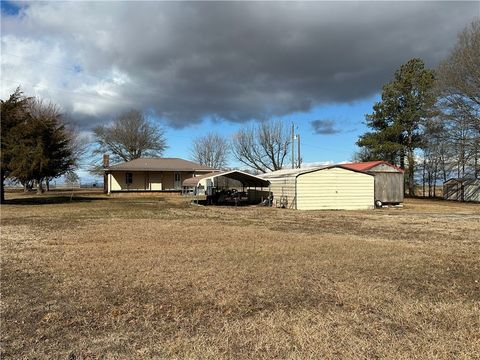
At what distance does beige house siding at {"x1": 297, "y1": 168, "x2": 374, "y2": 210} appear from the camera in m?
24.7

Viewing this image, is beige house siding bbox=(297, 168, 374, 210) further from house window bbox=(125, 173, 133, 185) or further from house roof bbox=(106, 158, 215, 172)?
→ house window bbox=(125, 173, 133, 185)

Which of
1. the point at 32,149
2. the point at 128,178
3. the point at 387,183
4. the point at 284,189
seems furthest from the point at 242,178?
the point at 128,178

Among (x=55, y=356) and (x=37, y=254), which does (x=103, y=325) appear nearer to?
(x=55, y=356)

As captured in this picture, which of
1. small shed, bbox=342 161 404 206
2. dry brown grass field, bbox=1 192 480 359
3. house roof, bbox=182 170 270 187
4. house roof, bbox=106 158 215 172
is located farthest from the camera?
house roof, bbox=106 158 215 172

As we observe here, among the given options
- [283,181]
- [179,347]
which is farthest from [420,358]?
[283,181]

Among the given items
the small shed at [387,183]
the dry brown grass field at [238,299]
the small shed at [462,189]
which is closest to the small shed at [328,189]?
the small shed at [387,183]

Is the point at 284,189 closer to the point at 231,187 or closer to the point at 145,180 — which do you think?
the point at 231,187

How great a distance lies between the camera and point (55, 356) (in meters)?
3.72

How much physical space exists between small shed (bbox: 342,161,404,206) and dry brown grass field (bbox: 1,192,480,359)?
18.8 m

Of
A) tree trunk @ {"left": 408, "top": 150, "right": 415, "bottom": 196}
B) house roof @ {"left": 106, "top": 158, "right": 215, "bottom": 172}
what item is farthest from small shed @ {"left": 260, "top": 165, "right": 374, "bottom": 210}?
house roof @ {"left": 106, "top": 158, "right": 215, "bottom": 172}

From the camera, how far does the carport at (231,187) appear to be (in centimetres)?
2892

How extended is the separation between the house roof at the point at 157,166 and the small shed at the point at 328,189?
62.1 feet

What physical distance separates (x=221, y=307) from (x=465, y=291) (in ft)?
11.2

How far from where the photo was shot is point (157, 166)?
42812 millimetres
